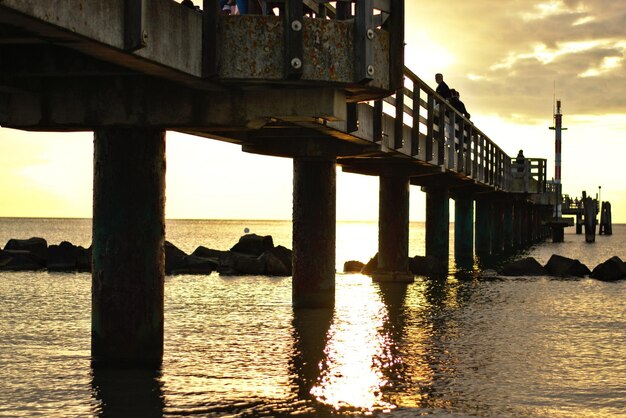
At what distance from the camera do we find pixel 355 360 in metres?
14.7

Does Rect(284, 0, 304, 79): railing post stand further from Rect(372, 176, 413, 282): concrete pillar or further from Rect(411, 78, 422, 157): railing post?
Rect(372, 176, 413, 282): concrete pillar

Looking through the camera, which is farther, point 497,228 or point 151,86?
point 497,228

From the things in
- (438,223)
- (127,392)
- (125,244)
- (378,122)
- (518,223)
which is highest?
(378,122)

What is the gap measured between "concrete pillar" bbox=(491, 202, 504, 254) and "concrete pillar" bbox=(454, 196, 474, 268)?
9340 millimetres

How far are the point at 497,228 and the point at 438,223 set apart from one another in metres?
25.2

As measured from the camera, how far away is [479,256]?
51.0m

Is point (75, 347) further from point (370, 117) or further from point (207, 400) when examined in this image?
point (370, 117)

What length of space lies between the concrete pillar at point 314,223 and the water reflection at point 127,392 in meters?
7.87

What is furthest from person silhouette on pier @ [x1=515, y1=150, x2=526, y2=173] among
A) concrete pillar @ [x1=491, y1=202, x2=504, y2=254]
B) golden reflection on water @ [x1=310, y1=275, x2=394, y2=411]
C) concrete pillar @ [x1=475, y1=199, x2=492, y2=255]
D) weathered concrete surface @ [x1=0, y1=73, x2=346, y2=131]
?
weathered concrete surface @ [x1=0, y1=73, x2=346, y2=131]

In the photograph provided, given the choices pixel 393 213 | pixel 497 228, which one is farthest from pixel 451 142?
pixel 497 228

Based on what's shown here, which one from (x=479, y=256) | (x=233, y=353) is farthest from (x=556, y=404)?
(x=479, y=256)

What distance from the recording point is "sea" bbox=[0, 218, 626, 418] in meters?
11.4

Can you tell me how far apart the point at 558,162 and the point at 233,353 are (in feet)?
219

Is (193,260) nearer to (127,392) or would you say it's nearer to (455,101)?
(455,101)
